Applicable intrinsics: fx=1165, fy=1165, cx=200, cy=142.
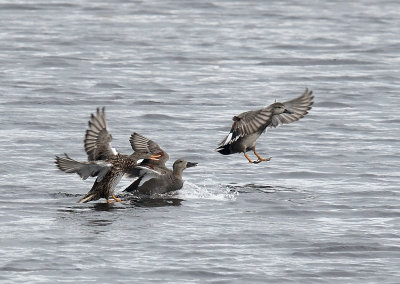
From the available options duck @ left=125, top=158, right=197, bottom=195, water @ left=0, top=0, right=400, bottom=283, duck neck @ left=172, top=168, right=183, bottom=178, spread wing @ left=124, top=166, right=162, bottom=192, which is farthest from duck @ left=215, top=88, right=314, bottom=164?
spread wing @ left=124, top=166, right=162, bottom=192

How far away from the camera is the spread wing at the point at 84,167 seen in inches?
459

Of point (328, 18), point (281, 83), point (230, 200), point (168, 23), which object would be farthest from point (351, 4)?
point (230, 200)

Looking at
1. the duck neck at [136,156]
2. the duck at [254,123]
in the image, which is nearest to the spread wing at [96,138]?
the duck neck at [136,156]

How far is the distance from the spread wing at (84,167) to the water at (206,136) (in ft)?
1.09

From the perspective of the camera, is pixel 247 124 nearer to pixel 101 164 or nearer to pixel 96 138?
pixel 96 138

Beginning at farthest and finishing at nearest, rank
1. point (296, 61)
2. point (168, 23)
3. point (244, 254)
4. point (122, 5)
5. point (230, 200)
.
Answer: point (122, 5) < point (168, 23) < point (296, 61) < point (230, 200) < point (244, 254)

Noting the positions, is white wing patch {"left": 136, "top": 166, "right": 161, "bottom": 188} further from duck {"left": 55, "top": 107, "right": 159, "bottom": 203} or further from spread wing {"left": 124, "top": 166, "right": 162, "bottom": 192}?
duck {"left": 55, "top": 107, "right": 159, "bottom": 203}

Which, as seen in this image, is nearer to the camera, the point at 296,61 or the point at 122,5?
the point at 296,61

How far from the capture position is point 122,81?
68.2ft

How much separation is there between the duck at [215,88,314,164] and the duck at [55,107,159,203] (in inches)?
59.1

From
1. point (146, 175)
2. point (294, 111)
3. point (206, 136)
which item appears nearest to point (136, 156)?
point (146, 175)

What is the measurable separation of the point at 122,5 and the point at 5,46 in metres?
5.89

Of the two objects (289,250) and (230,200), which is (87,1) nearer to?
(230,200)

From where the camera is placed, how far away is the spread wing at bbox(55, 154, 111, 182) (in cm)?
1167
